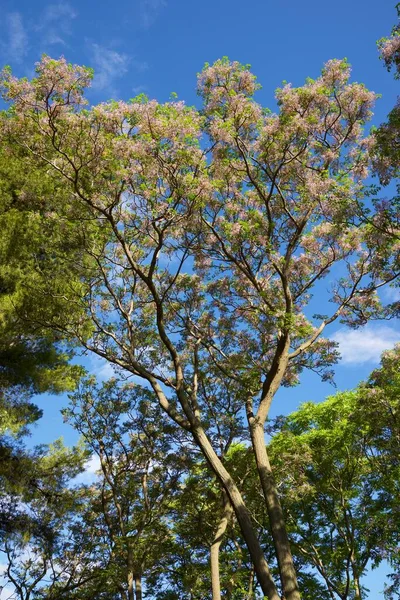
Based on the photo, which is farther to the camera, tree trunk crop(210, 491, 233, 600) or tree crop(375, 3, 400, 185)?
tree trunk crop(210, 491, 233, 600)

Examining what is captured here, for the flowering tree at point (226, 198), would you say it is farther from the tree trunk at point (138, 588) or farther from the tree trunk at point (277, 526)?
the tree trunk at point (138, 588)

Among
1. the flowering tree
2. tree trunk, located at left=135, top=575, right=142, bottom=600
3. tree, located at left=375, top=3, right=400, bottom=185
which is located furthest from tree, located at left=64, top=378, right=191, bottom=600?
tree, located at left=375, top=3, right=400, bottom=185

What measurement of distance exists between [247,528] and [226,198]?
725 cm

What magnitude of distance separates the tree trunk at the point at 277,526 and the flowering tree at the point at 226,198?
0.04 metres

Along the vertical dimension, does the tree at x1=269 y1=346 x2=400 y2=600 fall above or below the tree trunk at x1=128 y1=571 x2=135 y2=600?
above

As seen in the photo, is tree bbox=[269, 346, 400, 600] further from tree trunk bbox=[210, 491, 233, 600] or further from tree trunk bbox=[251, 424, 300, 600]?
tree trunk bbox=[251, 424, 300, 600]

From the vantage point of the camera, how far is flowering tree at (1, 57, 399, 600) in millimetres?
10742

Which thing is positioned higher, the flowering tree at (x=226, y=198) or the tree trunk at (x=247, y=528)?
the flowering tree at (x=226, y=198)

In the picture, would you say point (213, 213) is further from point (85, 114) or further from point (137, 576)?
point (137, 576)

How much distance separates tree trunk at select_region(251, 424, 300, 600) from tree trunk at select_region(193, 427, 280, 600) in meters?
0.18

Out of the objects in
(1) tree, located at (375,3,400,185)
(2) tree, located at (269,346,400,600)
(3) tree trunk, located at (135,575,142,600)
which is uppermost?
(1) tree, located at (375,3,400,185)

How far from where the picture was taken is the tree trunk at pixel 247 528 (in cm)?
859

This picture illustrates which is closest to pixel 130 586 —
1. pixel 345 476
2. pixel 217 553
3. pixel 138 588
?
pixel 138 588

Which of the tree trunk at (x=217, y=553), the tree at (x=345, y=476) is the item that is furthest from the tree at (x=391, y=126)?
the tree trunk at (x=217, y=553)
